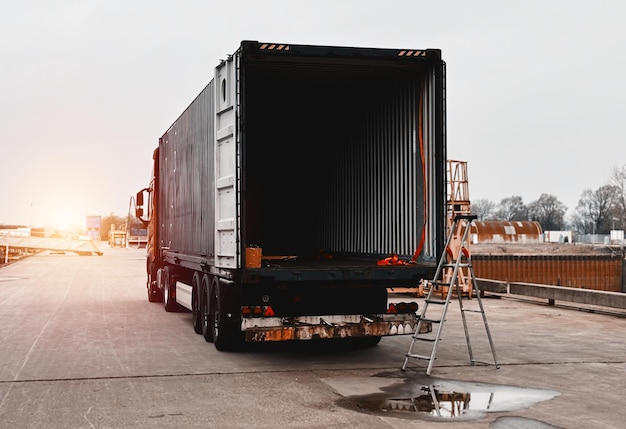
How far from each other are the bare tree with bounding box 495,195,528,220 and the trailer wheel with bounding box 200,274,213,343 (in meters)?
149

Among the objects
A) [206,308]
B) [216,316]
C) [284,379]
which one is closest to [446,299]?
[284,379]

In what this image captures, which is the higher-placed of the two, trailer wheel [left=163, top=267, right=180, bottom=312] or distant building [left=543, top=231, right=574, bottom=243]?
distant building [left=543, top=231, right=574, bottom=243]

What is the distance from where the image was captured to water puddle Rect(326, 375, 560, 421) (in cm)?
758

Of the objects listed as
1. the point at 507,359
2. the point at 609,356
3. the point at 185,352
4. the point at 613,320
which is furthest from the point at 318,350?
the point at 613,320

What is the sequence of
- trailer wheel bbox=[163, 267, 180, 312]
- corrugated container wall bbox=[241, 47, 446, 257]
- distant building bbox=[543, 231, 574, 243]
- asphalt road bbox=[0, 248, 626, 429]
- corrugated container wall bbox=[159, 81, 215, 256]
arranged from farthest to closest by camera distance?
distant building bbox=[543, 231, 574, 243], trailer wheel bbox=[163, 267, 180, 312], corrugated container wall bbox=[159, 81, 215, 256], corrugated container wall bbox=[241, 47, 446, 257], asphalt road bbox=[0, 248, 626, 429]

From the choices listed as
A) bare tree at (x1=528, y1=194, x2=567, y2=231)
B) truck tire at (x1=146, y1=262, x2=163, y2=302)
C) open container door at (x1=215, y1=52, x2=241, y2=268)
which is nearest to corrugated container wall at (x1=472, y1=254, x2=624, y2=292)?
truck tire at (x1=146, y1=262, x2=163, y2=302)

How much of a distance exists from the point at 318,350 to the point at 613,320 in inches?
Result: 303

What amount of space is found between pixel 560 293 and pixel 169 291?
9422 millimetres

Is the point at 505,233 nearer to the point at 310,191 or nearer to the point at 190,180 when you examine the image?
the point at 310,191

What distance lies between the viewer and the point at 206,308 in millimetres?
12281

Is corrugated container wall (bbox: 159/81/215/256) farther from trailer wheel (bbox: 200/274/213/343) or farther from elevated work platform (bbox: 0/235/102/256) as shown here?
elevated work platform (bbox: 0/235/102/256)

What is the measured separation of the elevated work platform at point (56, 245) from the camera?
61419 mm

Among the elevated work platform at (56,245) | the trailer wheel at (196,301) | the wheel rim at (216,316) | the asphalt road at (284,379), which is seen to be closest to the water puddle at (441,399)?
the asphalt road at (284,379)

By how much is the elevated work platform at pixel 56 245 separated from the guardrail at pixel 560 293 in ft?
147
